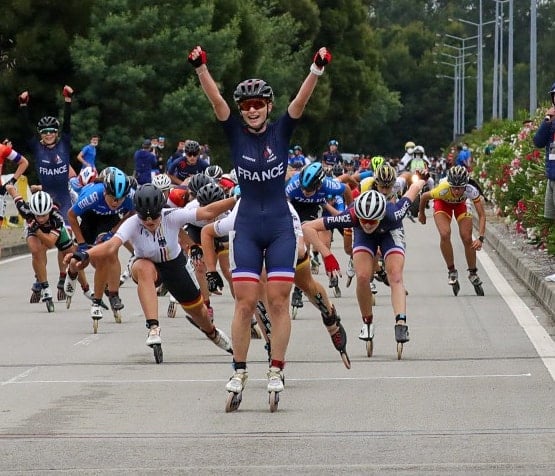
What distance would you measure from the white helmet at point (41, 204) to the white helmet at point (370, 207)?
210 inches

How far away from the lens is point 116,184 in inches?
655

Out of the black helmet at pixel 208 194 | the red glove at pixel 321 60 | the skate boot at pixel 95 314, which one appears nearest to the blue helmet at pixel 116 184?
the skate boot at pixel 95 314

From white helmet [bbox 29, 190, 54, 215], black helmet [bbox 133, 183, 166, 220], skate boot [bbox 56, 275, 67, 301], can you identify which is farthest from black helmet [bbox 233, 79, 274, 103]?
skate boot [bbox 56, 275, 67, 301]

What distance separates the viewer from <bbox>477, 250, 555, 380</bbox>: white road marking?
532 inches

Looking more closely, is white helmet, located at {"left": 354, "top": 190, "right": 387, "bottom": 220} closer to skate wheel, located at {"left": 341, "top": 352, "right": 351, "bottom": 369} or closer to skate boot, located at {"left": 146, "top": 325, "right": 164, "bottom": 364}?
skate wheel, located at {"left": 341, "top": 352, "right": 351, "bottom": 369}

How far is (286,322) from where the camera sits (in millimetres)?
11156

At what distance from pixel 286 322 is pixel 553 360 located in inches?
113

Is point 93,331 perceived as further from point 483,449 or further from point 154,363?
point 483,449

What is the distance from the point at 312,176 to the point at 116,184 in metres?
2.24

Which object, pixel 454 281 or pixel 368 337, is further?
pixel 454 281

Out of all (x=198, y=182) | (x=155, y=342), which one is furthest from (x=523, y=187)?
(x=155, y=342)

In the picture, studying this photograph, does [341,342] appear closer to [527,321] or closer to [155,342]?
[155,342]

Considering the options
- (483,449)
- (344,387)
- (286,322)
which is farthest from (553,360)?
(483,449)

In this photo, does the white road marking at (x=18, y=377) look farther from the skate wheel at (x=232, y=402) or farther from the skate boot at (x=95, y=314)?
the skate boot at (x=95, y=314)
